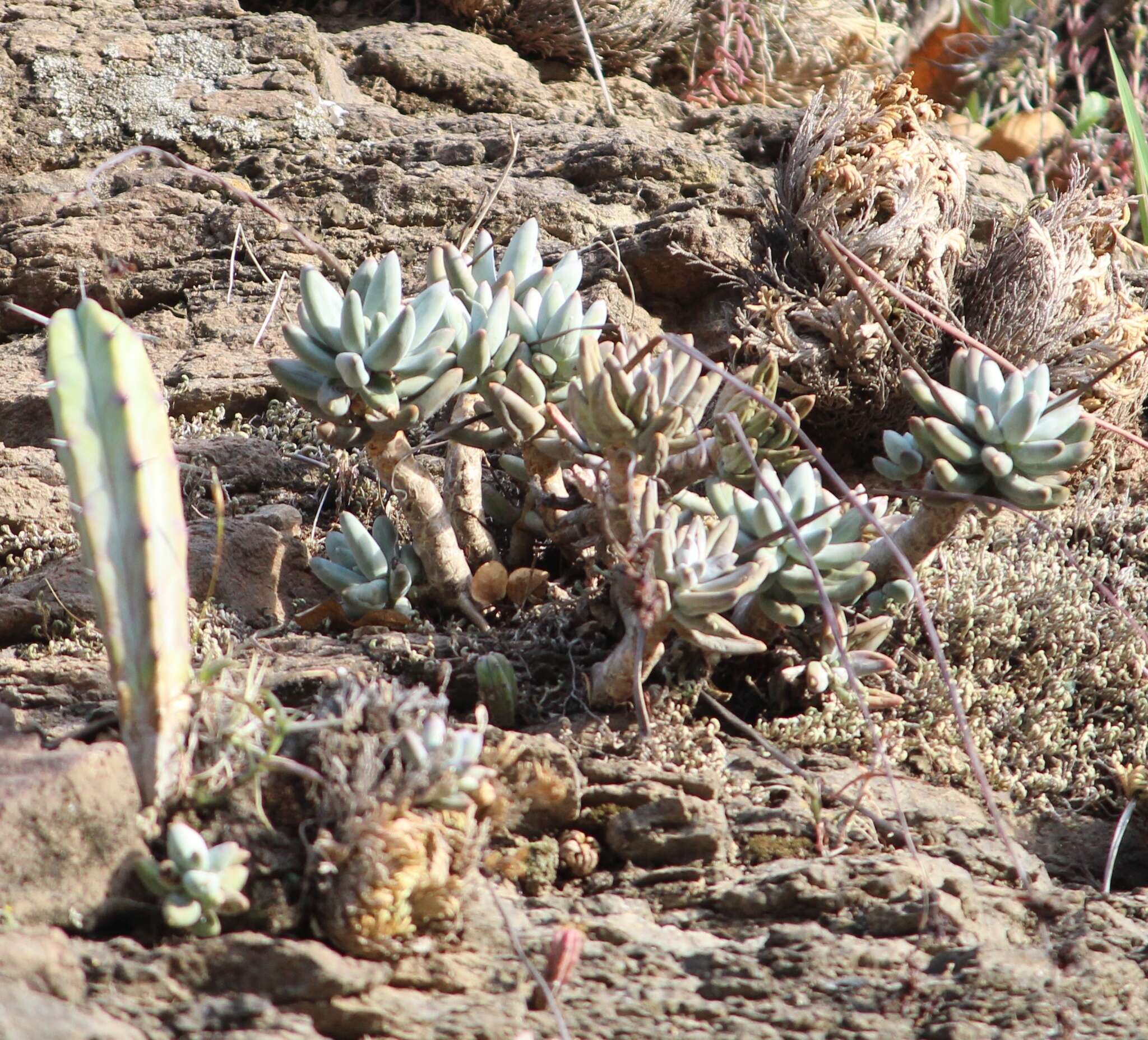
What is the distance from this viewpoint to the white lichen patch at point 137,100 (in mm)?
4223

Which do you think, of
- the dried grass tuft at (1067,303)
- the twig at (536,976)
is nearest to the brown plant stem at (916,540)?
the twig at (536,976)

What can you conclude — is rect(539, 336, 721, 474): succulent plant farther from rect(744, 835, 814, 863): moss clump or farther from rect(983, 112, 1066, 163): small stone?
rect(983, 112, 1066, 163): small stone

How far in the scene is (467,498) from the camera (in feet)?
9.60

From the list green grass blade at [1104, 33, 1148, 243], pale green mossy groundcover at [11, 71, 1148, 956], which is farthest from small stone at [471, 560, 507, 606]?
green grass blade at [1104, 33, 1148, 243]

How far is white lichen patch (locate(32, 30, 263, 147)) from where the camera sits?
4.22 m

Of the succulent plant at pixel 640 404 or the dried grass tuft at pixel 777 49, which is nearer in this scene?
the succulent plant at pixel 640 404

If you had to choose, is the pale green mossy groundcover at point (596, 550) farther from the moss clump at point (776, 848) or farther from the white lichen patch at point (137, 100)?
the white lichen patch at point (137, 100)

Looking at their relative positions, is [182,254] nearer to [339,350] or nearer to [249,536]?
[249,536]

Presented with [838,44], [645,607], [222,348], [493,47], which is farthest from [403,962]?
[838,44]

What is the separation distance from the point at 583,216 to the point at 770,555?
2003 millimetres

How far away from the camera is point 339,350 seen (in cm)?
250

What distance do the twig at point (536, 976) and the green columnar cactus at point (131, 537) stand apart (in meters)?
0.55

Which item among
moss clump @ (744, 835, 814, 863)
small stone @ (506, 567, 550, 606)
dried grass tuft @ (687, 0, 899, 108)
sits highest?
dried grass tuft @ (687, 0, 899, 108)

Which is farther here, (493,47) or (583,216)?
(493,47)
